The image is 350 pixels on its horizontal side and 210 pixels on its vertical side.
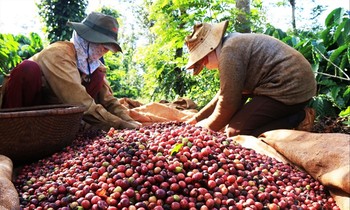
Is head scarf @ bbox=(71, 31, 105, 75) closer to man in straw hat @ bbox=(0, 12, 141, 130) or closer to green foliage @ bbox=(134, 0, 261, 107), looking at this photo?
man in straw hat @ bbox=(0, 12, 141, 130)

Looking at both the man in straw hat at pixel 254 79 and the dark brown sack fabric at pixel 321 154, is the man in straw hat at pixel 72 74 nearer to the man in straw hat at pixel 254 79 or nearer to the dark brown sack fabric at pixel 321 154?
the man in straw hat at pixel 254 79

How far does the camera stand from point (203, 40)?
2.87 metres

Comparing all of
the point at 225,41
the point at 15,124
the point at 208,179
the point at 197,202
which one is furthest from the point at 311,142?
the point at 15,124

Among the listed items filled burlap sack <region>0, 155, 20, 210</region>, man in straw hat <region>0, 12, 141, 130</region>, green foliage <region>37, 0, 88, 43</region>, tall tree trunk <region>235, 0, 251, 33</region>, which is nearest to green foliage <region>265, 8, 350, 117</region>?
tall tree trunk <region>235, 0, 251, 33</region>

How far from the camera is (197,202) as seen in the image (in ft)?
5.05

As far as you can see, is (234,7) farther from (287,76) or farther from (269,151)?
(269,151)

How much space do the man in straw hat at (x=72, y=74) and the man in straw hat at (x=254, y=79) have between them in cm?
82

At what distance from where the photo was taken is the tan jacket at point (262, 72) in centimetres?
266

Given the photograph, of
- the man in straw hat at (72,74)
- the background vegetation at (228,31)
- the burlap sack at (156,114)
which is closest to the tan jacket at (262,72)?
the background vegetation at (228,31)

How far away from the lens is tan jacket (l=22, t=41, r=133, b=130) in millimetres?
2797

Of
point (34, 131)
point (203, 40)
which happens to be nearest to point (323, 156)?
point (203, 40)

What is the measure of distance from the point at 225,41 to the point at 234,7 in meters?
2.45

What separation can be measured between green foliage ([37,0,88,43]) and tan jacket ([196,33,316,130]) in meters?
7.98

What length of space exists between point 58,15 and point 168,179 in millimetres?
9242
